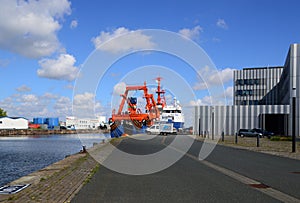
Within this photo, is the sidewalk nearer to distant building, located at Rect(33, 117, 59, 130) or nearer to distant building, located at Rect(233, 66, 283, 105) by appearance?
distant building, located at Rect(233, 66, 283, 105)

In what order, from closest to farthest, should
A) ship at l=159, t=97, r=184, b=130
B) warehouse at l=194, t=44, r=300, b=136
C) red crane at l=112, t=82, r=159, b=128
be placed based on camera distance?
warehouse at l=194, t=44, r=300, b=136 → red crane at l=112, t=82, r=159, b=128 → ship at l=159, t=97, r=184, b=130

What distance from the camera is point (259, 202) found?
7730mm

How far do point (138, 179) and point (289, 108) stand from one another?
5376 cm

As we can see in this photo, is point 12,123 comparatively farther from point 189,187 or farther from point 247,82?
point 189,187

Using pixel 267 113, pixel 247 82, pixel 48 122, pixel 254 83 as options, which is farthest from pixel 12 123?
pixel 267 113

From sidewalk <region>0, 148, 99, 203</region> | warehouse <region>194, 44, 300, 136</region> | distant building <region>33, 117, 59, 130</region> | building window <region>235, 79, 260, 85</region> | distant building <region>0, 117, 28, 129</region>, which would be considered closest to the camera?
sidewalk <region>0, 148, 99, 203</region>

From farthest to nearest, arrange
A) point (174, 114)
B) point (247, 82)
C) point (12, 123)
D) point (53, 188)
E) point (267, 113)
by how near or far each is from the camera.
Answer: point (12, 123) < point (247, 82) < point (174, 114) < point (267, 113) < point (53, 188)

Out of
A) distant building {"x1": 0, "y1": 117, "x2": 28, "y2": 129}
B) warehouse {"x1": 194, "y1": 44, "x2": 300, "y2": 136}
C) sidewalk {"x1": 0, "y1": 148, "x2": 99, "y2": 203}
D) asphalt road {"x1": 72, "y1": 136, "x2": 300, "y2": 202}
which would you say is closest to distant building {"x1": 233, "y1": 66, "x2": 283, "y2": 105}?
warehouse {"x1": 194, "y1": 44, "x2": 300, "y2": 136}

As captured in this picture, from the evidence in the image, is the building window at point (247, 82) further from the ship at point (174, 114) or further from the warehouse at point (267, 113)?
the ship at point (174, 114)

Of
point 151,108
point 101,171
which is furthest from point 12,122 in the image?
point 101,171

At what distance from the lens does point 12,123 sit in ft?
398

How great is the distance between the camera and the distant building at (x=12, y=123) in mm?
119225

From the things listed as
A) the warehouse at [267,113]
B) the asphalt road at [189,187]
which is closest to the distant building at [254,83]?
the warehouse at [267,113]

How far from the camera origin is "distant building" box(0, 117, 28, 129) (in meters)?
119
